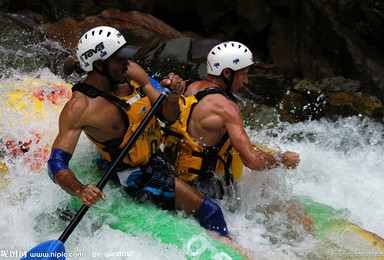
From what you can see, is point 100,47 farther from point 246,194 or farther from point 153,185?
point 246,194

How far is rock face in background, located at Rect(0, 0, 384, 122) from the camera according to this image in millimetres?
7289

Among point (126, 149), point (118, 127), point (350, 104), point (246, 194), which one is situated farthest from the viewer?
point (350, 104)

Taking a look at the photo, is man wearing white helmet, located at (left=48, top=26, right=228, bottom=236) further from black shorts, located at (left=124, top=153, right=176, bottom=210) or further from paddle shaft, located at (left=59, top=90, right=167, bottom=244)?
paddle shaft, located at (left=59, top=90, right=167, bottom=244)

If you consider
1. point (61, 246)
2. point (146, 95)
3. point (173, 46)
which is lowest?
point (61, 246)

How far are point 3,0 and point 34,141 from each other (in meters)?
6.36

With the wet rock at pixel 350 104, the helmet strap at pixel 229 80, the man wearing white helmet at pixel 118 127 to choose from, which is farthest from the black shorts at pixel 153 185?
the wet rock at pixel 350 104

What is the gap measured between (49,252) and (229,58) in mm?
Result: 2519

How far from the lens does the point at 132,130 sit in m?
3.73

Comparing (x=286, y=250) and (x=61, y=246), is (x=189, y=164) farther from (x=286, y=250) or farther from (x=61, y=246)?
(x=61, y=246)

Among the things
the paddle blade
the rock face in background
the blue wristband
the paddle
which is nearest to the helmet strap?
the paddle

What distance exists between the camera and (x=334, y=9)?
26.9 ft

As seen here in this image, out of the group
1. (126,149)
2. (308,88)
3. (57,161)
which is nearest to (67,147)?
(57,161)

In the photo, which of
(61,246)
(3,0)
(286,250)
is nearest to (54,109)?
(61,246)

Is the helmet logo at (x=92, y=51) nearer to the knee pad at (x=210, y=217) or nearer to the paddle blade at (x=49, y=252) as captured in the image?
the paddle blade at (x=49, y=252)
